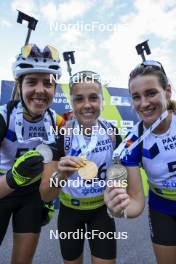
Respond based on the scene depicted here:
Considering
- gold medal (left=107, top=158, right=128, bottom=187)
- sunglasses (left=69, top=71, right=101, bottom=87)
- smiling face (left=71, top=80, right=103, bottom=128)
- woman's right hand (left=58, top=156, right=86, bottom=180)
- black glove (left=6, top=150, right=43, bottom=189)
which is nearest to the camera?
gold medal (left=107, top=158, right=128, bottom=187)

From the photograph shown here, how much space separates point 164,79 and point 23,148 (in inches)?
57.9

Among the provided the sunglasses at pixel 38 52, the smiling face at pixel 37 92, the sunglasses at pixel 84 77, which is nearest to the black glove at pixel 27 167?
the smiling face at pixel 37 92

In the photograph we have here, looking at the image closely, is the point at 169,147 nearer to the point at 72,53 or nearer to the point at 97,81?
the point at 97,81

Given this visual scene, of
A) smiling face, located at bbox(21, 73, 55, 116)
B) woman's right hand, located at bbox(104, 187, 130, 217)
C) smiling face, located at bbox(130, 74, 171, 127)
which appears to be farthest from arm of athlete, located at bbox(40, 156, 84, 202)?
smiling face, located at bbox(130, 74, 171, 127)

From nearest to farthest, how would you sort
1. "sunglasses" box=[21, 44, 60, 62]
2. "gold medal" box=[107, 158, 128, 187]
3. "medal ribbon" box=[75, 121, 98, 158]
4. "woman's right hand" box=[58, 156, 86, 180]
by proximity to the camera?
"gold medal" box=[107, 158, 128, 187] < "woman's right hand" box=[58, 156, 86, 180] < "medal ribbon" box=[75, 121, 98, 158] < "sunglasses" box=[21, 44, 60, 62]

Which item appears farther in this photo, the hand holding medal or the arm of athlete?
the hand holding medal

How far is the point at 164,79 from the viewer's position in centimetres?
256

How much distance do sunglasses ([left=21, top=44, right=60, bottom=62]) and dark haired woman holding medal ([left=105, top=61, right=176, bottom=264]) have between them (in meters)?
0.94

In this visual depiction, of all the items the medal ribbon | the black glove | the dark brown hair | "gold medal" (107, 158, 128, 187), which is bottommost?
"gold medal" (107, 158, 128, 187)

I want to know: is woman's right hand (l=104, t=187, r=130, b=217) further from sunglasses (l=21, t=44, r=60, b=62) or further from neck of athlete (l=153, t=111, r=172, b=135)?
sunglasses (l=21, t=44, r=60, b=62)

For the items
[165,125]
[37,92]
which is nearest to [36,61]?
[37,92]

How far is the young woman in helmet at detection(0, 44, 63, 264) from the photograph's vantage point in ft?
8.93

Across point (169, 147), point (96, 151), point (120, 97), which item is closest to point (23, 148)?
point (96, 151)

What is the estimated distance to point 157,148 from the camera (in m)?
2.56
